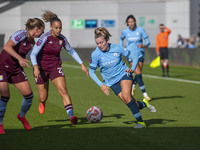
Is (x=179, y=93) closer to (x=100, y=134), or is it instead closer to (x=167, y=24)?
(x=100, y=134)

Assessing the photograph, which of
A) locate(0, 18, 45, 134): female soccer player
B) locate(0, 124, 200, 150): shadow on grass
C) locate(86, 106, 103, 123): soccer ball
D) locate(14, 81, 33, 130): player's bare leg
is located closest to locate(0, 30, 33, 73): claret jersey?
locate(0, 18, 45, 134): female soccer player

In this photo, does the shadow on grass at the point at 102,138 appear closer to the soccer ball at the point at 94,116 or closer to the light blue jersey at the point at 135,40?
the soccer ball at the point at 94,116

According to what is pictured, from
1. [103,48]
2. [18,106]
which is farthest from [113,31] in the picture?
[103,48]

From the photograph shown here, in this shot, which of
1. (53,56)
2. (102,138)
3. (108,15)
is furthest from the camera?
(108,15)

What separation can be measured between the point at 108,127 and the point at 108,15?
119 feet

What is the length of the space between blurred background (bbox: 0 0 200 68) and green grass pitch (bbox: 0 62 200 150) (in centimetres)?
2988

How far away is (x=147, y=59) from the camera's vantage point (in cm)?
3216

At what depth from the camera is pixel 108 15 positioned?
4453cm

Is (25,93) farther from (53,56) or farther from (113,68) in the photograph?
(113,68)

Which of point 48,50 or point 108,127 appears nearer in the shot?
point 108,127

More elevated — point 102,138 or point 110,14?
point 110,14

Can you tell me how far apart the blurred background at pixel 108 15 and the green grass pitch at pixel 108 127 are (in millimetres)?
29877

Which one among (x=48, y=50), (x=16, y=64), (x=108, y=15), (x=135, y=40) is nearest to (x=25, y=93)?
(x=16, y=64)

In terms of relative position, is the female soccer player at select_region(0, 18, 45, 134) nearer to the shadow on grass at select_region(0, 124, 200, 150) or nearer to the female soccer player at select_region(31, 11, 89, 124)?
the female soccer player at select_region(31, 11, 89, 124)
